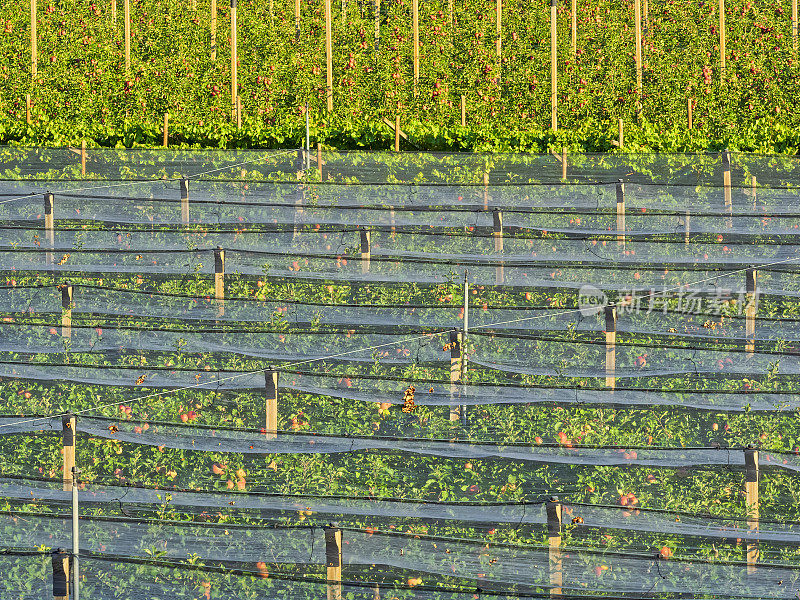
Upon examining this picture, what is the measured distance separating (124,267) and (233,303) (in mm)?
2170

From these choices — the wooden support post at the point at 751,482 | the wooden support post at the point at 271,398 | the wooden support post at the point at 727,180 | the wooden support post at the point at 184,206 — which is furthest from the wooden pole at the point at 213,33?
the wooden support post at the point at 751,482

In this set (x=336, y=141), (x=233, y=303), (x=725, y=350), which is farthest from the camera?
(x=336, y=141)

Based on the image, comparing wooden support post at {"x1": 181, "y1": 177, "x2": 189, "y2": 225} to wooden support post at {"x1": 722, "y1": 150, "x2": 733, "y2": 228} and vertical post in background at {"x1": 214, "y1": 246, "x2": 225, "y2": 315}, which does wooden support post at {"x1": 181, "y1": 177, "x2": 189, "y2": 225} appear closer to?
vertical post in background at {"x1": 214, "y1": 246, "x2": 225, "y2": 315}

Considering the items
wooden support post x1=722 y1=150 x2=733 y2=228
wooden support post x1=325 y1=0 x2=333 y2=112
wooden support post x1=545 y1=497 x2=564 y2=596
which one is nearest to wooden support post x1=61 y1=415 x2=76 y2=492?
wooden support post x1=545 y1=497 x2=564 y2=596

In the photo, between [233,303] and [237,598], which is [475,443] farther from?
[233,303]

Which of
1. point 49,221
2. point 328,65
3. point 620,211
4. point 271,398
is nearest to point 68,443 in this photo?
point 271,398

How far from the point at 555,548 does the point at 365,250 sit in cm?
646

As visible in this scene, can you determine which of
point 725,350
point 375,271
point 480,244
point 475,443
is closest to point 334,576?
point 475,443

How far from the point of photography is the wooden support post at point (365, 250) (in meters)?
12.3

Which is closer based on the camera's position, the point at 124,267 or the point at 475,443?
the point at 475,443

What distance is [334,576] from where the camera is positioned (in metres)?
6.61

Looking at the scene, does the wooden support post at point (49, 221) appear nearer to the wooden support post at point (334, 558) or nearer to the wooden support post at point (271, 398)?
the wooden support post at point (271, 398)

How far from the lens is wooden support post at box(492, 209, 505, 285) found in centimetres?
1240

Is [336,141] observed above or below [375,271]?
above
